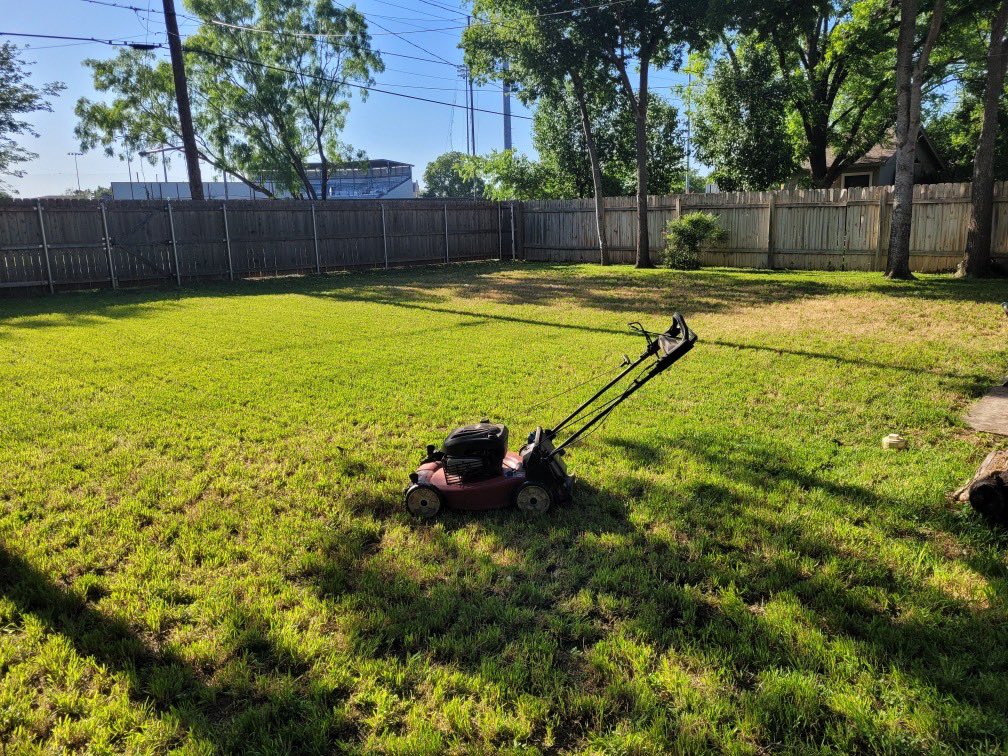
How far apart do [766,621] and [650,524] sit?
0.87m

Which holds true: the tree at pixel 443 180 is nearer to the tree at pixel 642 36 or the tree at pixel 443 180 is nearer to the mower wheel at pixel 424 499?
the tree at pixel 642 36

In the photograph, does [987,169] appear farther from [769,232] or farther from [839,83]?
[839,83]

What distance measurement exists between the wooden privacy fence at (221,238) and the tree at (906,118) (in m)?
12.0

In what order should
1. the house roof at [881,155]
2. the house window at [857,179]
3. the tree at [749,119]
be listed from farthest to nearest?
the house window at [857,179] < the house roof at [881,155] < the tree at [749,119]

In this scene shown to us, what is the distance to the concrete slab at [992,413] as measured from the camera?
4473mm

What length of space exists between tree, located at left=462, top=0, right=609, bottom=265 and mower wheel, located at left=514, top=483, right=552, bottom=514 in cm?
1638

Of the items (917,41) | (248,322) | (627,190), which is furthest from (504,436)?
(627,190)

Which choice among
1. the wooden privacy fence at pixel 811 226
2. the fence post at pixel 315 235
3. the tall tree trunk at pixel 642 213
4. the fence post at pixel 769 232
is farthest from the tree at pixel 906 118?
the fence post at pixel 315 235

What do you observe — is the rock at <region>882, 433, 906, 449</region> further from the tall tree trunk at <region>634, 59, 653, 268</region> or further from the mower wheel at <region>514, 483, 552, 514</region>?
the tall tree trunk at <region>634, 59, 653, 268</region>

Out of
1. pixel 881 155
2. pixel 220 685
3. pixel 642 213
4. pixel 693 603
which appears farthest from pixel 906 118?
pixel 881 155

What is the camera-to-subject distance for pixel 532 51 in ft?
58.0

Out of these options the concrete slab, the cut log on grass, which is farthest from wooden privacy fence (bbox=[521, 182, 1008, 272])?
the cut log on grass

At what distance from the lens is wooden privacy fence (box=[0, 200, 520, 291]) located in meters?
13.8

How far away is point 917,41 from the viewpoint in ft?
55.0
